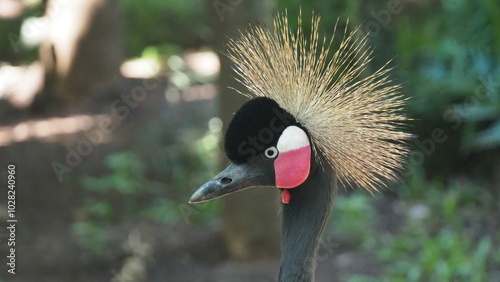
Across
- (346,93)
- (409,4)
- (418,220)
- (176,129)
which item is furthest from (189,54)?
(346,93)

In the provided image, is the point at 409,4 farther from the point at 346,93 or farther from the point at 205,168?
the point at 346,93

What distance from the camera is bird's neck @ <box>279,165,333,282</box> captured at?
6.55 ft

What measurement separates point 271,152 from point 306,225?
0.25 meters

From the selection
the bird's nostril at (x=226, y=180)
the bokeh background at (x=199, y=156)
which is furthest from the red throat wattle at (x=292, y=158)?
the bokeh background at (x=199, y=156)

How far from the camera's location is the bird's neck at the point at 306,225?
200 cm

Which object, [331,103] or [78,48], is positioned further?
[78,48]

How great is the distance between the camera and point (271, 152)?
6.33 feet

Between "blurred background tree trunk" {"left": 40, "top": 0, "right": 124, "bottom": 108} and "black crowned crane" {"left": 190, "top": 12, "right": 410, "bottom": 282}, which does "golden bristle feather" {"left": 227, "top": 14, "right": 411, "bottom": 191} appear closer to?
"black crowned crane" {"left": 190, "top": 12, "right": 410, "bottom": 282}

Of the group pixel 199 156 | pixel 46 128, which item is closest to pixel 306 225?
pixel 199 156

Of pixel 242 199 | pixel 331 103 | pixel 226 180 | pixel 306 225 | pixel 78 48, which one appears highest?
pixel 78 48

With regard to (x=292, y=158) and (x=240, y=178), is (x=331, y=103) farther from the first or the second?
(x=240, y=178)

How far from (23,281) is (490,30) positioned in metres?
3.83

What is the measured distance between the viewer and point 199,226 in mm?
4727

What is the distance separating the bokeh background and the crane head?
1149mm
